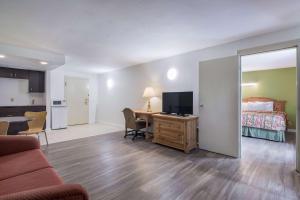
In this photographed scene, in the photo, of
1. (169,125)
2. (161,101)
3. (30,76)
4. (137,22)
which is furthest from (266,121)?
(30,76)

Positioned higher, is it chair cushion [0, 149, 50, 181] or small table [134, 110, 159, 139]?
small table [134, 110, 159, 139]

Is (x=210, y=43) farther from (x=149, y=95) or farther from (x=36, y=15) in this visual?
(x=36, y=15)

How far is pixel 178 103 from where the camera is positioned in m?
3.83

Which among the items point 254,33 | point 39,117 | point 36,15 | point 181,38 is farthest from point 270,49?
point 39,117

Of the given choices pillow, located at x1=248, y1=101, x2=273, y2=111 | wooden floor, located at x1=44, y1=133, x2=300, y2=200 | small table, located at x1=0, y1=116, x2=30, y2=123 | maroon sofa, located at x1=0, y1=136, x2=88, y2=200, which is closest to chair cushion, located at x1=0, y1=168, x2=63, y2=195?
maroon sofa, located at x1=0, y1=136, x2=88, y2=200

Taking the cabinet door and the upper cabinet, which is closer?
the upper cabinet

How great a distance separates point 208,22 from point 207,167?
7.66ft

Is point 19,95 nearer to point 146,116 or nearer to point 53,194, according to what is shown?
point 146,116

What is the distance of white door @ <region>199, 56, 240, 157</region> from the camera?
122 inches

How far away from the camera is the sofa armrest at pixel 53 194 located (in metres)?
0.78

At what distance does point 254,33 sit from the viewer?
2834 mm

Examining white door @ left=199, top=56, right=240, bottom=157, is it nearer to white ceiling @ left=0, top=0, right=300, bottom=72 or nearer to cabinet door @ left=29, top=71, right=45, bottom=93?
white ceiling @ left=0, top=0, right=300, bottom=72

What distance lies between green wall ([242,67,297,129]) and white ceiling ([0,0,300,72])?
3602 millimetres

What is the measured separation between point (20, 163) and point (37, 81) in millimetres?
4572
